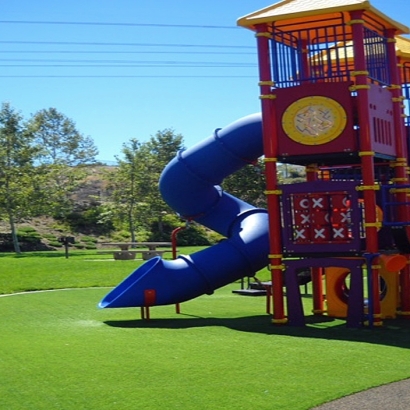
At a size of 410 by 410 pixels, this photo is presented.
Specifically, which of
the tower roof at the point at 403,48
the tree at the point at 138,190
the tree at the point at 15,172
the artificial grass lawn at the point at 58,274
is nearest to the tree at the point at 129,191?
the tree at the point at 138,190

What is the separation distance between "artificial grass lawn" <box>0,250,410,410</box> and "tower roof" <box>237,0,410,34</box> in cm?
507

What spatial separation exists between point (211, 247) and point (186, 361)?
5.37m

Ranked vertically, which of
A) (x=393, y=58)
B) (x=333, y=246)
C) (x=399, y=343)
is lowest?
(x=399, y=343)

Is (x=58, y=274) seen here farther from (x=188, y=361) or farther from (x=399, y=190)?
(x=188, y=361)

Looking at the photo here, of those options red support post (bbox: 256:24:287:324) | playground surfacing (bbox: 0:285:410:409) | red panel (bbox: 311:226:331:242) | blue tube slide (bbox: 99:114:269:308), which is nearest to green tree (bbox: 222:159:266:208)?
blue tube slide (bbox: 99:114:269:308)

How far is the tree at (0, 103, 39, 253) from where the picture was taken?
4194 centimetres

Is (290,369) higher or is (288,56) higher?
(288,56)

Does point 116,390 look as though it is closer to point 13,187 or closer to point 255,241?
point 255,241

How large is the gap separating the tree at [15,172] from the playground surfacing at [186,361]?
28611 millimetres

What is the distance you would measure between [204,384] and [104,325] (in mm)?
5448

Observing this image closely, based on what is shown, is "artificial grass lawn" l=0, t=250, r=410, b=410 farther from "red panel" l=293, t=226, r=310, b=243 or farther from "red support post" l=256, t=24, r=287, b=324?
"red panel" l=293, t=226, r=310, b=243

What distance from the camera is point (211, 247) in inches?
563

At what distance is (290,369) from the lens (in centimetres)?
842

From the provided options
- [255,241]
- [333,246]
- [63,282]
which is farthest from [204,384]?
[63,282]
